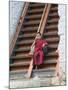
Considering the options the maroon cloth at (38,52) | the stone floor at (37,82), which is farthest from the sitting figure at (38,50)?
the stone floor at (37,82)

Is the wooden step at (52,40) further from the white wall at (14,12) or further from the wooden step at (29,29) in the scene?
the white wall at (14,12)

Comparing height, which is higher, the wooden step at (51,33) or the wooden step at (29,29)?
the wooden step at (29,29)

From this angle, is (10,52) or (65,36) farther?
(65,36)

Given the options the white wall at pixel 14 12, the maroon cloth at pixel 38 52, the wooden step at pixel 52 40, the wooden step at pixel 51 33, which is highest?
the white wall at pixel 14 12

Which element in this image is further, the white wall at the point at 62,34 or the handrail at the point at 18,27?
the white wall at the point at 62,34

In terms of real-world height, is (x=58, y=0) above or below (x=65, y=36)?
above

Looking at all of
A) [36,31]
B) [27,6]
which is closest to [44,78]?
[36,31]

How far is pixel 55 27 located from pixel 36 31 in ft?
0.57

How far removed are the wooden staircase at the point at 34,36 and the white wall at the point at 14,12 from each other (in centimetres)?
6

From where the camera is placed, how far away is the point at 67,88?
2.59m

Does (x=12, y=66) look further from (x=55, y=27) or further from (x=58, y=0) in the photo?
(x=58, y=0)

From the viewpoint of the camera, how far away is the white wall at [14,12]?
246cm

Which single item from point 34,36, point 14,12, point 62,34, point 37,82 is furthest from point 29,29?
point 37,82

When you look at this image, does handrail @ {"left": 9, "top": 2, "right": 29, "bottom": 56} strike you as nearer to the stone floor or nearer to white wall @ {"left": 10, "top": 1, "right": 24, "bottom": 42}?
white wall @ {"left": 10, "top": 1, "right": 24, "bottom": 42}
